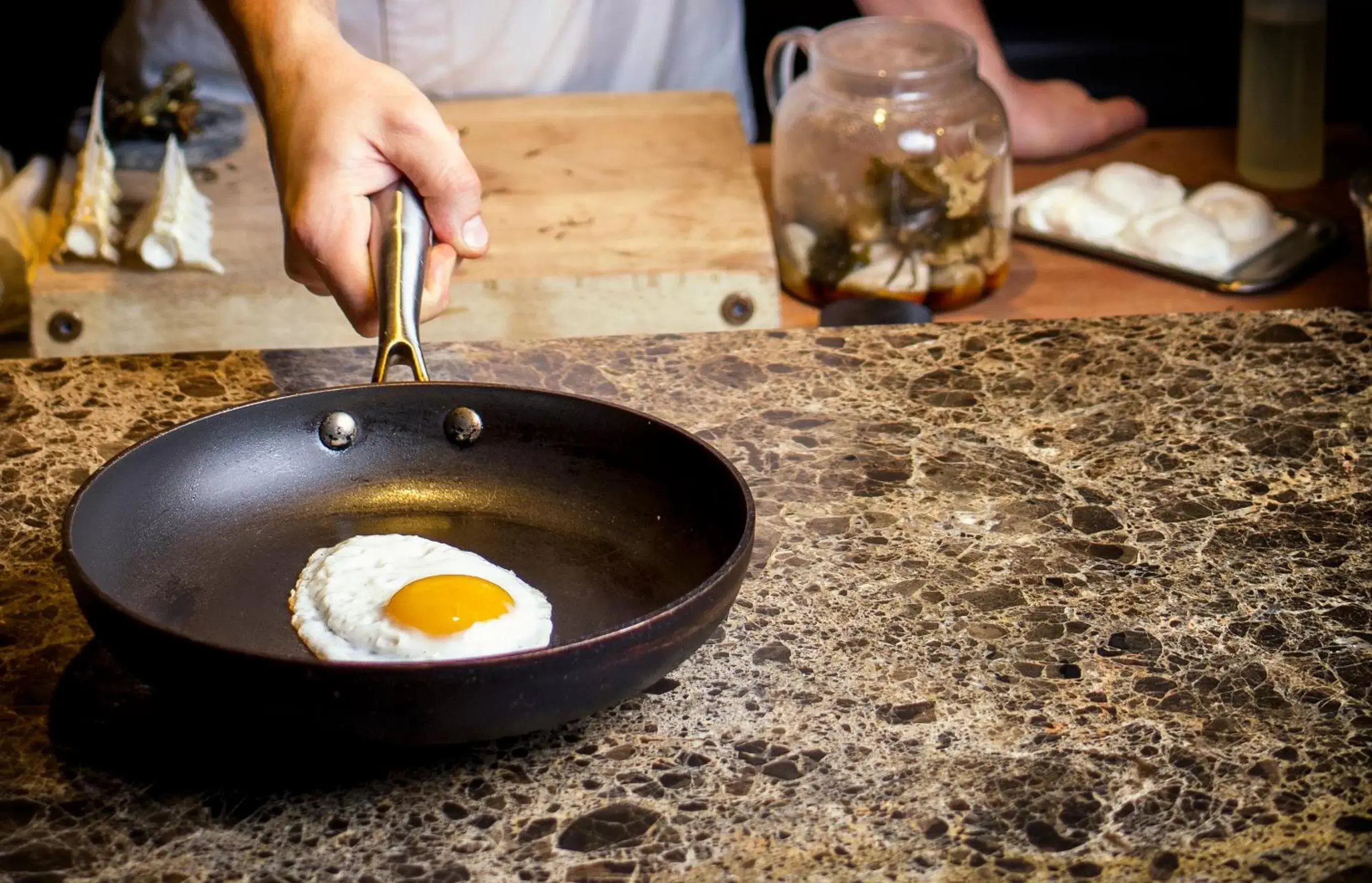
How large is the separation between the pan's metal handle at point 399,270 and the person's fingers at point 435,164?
0.01m

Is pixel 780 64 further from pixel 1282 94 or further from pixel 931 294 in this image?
pixel 1282 94

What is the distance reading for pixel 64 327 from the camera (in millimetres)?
1742

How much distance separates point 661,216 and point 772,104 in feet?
0.96

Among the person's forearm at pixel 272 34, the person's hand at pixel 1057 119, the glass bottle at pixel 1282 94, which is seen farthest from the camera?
the person's hand at pixel 1057 119

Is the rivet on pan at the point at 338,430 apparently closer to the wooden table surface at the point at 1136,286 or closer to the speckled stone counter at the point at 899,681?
the speckled stone counter at the point at 899,681

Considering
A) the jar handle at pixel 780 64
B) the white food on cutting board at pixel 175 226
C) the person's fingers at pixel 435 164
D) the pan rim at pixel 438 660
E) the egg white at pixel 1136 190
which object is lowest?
the egg white at pixel 1136 190

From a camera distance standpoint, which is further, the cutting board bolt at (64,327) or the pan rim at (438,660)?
the cutting board bolt at (64,327)

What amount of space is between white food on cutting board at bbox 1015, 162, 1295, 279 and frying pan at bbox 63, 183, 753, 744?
1.16m

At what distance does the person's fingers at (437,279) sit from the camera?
1.19 meters

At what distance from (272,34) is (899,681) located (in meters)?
0.86

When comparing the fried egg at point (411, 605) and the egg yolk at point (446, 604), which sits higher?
the egg yolk at point (446, 604)

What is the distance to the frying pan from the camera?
0.73 metres

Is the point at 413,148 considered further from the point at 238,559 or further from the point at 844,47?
the point at 844,47

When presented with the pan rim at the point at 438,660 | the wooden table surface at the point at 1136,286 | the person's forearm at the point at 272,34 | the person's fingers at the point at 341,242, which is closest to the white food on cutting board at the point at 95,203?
the person's forearm at the point at 272,34
